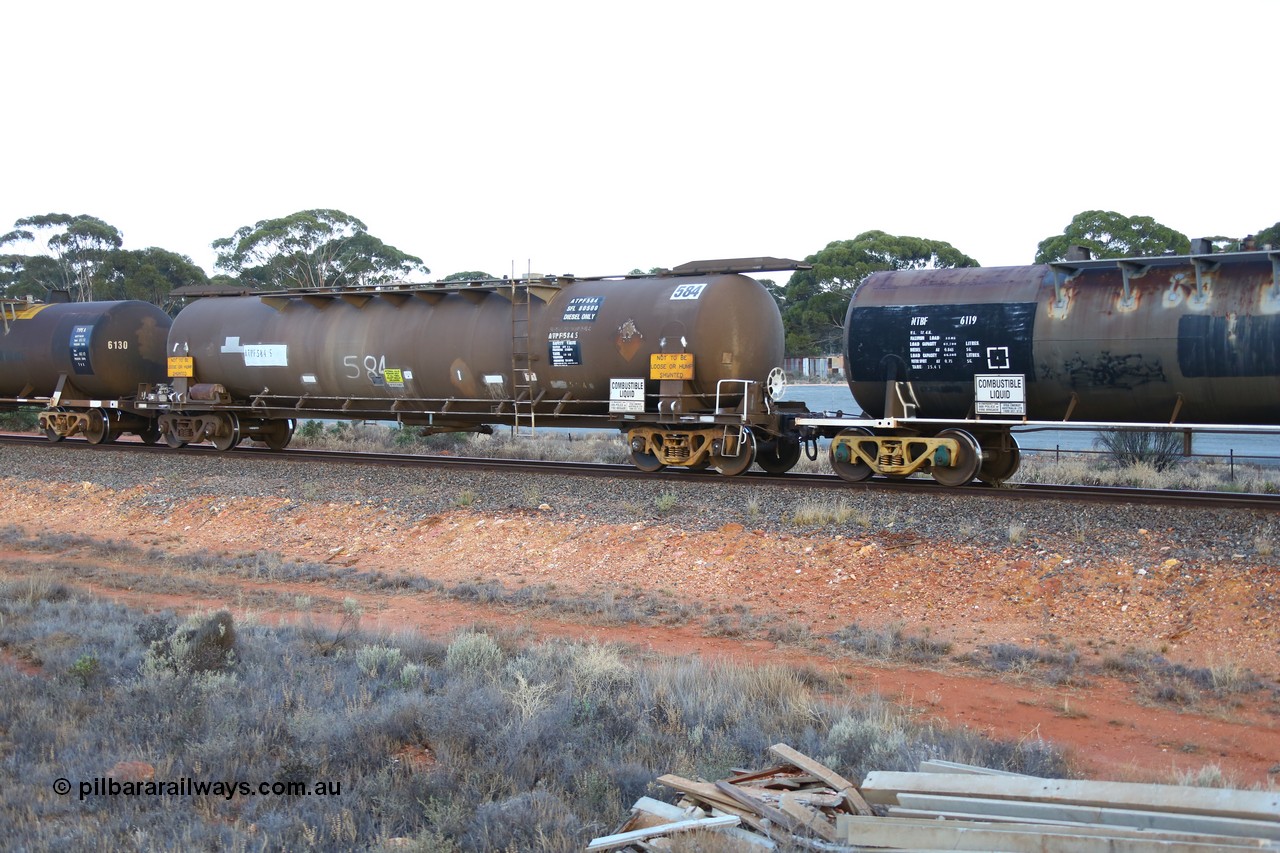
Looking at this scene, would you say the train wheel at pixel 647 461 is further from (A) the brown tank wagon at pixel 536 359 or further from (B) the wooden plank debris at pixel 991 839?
(B) the wooden plank debris at pixel 991 839

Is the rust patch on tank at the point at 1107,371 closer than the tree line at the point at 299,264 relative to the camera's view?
Yes

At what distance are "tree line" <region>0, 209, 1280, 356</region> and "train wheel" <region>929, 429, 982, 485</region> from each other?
4477cm

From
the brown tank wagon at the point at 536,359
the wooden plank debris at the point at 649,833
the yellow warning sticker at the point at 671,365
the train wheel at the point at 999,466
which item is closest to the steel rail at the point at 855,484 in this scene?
the train wheel at the point at 999,466

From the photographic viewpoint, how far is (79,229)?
223ft

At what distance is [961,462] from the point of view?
1478cm

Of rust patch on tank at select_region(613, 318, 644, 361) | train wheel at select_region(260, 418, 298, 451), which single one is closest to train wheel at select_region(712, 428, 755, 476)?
rust patch on tank at select_region(613, 318, 644, 361)

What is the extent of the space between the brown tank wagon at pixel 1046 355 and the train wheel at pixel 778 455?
6.78 ft

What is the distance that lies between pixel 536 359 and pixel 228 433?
962cm

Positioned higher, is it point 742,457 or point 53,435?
point 742,457

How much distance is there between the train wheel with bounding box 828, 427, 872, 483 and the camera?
1580 centimetres

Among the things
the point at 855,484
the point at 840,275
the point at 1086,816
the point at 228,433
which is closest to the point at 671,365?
the point at 855,484

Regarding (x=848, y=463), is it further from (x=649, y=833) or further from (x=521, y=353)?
(x=649, y=833)

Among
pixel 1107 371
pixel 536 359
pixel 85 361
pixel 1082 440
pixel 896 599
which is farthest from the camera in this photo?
pixel 1082 440

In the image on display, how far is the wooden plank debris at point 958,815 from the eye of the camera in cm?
480
